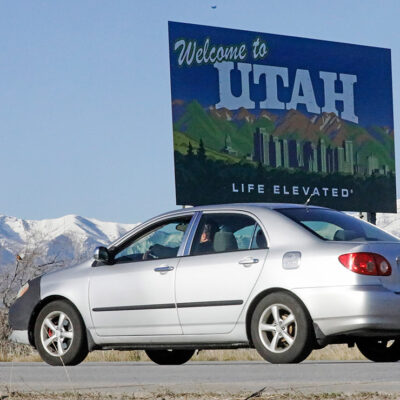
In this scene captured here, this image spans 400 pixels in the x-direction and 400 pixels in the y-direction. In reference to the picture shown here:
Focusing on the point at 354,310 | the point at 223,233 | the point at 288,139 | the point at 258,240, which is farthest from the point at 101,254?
the point at 288,139

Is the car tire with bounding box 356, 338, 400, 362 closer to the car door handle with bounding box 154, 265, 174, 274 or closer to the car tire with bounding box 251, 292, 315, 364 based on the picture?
the car tire with bounding box 251, 292, 315, 364

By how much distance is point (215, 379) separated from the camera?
1059 cm

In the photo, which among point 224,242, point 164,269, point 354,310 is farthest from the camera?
point 164,269

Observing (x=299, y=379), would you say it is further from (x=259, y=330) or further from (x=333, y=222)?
(x=333, y=222)

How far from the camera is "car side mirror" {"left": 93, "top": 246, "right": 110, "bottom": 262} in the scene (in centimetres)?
1261

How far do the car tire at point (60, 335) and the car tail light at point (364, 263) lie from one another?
2.89 metres

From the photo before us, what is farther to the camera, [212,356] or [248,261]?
[212,356]

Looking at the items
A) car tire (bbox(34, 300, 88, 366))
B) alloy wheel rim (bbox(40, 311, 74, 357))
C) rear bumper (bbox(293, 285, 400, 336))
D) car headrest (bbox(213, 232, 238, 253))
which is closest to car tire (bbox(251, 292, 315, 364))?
rear bumper (bbox(293, 285, 400, 336))

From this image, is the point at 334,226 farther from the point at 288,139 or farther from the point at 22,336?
the point at 288,139

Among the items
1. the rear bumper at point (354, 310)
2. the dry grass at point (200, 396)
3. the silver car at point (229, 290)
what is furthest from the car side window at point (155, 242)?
the dry grass at point (200, 396)

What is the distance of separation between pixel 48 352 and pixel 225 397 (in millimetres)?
4658

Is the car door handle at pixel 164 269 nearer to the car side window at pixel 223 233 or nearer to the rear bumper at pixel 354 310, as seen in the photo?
the car side window at pixel 223 233

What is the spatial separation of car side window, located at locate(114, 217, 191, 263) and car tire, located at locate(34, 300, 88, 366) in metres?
0.71

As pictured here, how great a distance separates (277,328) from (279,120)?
23.5 meters
